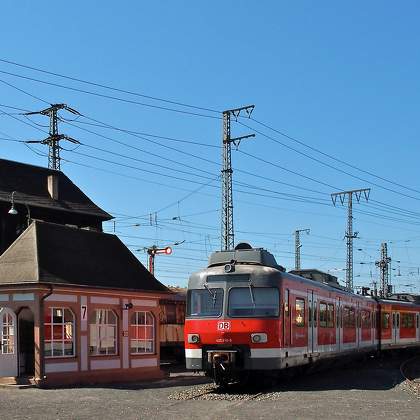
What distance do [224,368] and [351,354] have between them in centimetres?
937

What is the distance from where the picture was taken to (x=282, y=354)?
16.3 meters

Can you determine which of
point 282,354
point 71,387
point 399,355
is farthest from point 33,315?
point 399,355

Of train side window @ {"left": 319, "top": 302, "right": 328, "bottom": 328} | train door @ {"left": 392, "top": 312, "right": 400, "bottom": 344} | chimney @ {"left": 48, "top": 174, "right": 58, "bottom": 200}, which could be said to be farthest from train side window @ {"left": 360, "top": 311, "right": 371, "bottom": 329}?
chimney @ {"left": 48, "top": 174, "right": 58, "bottom": 200}

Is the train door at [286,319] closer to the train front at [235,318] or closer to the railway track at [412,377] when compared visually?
the train front at [235,318]

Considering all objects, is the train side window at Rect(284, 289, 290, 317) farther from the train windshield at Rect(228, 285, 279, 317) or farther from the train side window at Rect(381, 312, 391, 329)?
the train side window at Rect(381, 312, 391, 329)

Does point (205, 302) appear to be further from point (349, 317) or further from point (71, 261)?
point (349, 317)

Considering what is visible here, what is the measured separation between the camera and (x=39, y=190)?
27.3 m

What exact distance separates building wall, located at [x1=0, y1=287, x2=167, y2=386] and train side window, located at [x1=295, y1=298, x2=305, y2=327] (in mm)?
5837

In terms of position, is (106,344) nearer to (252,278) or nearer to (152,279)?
(152,279)

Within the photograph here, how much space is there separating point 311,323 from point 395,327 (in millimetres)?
13910

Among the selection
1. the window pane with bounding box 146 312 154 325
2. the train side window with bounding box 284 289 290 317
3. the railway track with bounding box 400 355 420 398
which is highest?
the train side window with bounding box 284 289 290 317

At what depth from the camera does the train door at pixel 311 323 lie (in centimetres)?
1888

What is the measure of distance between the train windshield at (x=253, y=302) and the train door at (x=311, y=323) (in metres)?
2.89

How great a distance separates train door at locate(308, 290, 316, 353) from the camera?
1888 centimetres
